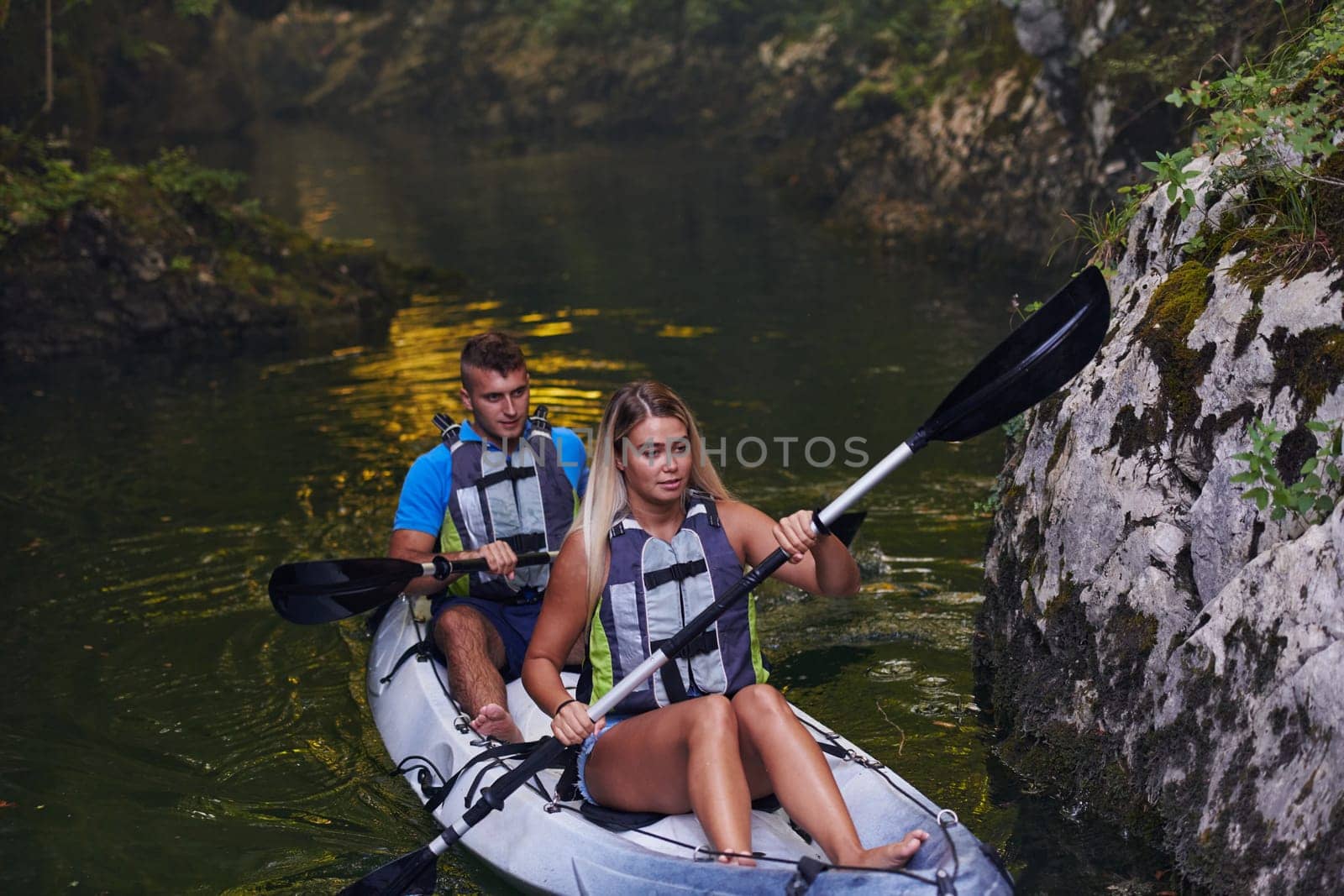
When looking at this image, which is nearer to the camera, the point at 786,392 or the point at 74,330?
the point at 786,392

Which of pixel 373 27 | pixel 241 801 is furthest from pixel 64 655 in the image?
pixel 373 27

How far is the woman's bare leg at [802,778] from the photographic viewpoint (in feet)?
10.8

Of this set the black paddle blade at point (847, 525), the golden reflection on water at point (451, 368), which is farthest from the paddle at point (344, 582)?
the golden reflection on water at point (451, 368)

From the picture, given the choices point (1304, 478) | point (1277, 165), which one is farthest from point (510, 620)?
point (1277, 165)

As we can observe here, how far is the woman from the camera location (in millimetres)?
3623

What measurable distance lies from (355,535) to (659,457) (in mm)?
4204

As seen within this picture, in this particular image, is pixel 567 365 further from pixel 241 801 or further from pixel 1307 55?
pixel 1307 55

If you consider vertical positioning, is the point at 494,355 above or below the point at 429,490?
above

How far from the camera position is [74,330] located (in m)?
12.6

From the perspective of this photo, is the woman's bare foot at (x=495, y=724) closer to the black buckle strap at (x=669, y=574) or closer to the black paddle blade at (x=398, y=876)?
the black paddle blade at (x=398, y=876)

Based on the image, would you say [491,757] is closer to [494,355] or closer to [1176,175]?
[494,355]

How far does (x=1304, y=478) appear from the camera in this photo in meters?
3.38

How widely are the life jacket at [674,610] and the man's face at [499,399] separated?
123 centimetres

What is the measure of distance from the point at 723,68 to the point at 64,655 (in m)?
25.9
